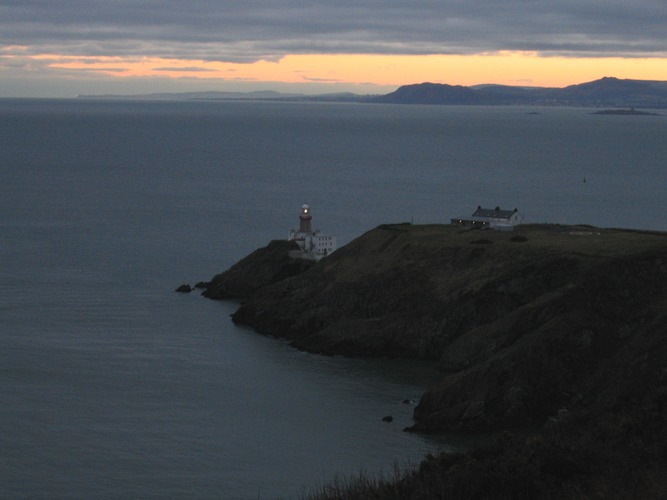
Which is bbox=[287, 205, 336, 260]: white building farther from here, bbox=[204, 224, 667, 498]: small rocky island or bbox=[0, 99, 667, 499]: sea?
bbox=[0, 99, 667, 499]: sea

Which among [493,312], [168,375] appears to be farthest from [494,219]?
[168,375]

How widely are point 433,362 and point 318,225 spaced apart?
55274 mm

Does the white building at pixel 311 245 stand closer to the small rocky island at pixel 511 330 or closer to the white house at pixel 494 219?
the small rocky island at pixel 511 330

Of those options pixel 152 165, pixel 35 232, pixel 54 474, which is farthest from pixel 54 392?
pixel 152 165

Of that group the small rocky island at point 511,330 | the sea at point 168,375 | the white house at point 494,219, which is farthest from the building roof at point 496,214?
the sea at point 168,375

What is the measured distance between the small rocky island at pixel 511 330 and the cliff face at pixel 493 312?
89 mm

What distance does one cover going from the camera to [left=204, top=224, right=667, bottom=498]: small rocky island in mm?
31625

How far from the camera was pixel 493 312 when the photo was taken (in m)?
64.2

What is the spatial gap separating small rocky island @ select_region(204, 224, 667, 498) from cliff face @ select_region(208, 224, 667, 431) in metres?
0.09

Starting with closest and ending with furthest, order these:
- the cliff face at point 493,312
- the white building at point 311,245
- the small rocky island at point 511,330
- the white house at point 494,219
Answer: the small rocky island at point 511,330, the cliff face at point 493,312, the white building at point 311,245, the white house at point 494,219

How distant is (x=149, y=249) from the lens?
332 ft

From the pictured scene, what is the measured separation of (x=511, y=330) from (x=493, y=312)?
18.4ft

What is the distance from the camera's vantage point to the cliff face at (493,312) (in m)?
51.3

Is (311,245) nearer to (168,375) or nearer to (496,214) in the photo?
(496,214)
